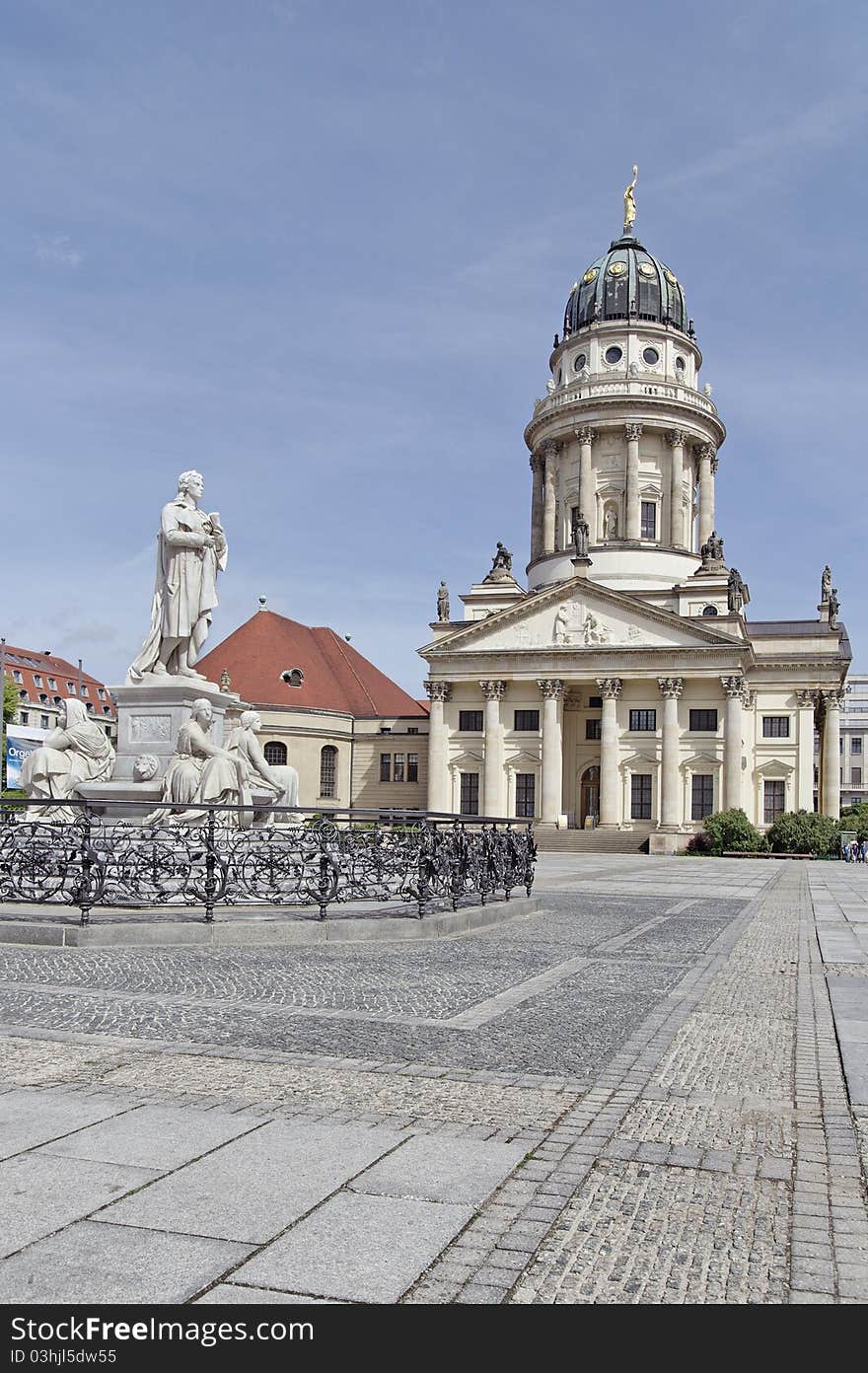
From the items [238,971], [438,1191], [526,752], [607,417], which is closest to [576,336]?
[607,417]

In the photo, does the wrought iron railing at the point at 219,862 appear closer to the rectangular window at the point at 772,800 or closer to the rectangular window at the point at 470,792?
the rectangular window at the point at 772,800

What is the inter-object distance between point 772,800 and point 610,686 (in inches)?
443

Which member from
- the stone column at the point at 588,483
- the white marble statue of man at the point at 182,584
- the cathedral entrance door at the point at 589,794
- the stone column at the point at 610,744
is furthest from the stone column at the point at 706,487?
the white marble statue of man at the point at 182,584

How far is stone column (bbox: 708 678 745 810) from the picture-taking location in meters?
60.5

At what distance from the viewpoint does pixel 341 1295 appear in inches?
134

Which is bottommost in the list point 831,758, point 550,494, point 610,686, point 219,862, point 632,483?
point 219,862

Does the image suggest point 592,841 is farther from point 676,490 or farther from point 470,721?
point 676,490

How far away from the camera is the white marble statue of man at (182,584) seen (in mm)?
16906

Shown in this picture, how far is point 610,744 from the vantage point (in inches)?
2495

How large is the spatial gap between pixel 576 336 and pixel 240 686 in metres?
33.1

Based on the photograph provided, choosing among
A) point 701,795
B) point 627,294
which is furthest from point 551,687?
point 627,294

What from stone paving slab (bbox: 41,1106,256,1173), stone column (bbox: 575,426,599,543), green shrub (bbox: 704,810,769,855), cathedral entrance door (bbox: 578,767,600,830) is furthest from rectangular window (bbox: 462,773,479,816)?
stone paving slab (bbox: 41,1106,256,1173)

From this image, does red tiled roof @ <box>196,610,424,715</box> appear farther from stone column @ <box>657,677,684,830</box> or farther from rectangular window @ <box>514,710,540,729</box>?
stone column @ <box>657,677,684,830</box>

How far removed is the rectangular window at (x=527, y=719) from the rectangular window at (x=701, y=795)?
969 cm
